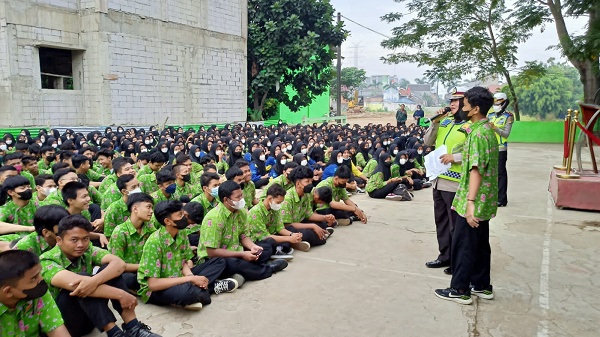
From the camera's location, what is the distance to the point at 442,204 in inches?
170

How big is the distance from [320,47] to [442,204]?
18.7 metres

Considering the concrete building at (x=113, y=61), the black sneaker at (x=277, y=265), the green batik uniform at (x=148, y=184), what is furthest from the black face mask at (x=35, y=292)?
the concrete building at (x=113, y=61)

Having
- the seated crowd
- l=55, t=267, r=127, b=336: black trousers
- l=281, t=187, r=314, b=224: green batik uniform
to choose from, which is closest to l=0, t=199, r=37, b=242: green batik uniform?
the seated crowd

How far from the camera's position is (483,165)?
341 centimetres

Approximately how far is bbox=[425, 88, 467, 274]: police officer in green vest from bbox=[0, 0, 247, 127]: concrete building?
13.0m

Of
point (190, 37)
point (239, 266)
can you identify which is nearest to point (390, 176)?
point (239, 266)

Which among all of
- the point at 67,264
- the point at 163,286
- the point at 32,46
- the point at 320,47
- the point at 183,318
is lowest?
the point at 183,318

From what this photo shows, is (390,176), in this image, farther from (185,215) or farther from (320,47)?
(320,47)

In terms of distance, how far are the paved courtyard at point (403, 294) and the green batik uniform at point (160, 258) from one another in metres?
0.28

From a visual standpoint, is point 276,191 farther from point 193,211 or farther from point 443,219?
point 443,219

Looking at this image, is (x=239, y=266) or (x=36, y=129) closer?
(x=239, y=266)

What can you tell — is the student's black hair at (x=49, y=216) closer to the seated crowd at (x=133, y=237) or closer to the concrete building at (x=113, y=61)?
the seated crowd at (x=133, y=237)

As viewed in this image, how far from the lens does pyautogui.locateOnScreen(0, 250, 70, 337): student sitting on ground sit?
91.0 inches

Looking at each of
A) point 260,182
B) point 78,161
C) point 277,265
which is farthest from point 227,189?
point 260,182
